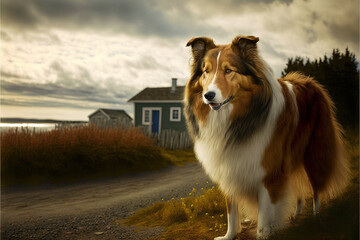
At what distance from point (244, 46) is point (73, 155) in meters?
6.43

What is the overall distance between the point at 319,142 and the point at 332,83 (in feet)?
2.95

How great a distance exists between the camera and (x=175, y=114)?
58.6 feet

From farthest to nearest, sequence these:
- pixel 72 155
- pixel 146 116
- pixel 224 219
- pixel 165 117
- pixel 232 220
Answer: pixel 146 116
pixel 165 117
pixel 72 155
pixel 224 219
pixel 232 220

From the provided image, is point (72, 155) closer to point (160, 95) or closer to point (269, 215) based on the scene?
point (269, 215)

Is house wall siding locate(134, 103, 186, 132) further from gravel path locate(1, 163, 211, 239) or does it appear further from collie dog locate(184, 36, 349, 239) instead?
collie dog locate(184, 36, 349, 239)

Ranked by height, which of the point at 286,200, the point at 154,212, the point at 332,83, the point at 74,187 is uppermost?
the point at 332,83

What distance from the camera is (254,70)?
2.37 meters

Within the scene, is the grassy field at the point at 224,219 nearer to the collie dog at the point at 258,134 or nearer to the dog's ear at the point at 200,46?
the collie dog at the point at 258,134

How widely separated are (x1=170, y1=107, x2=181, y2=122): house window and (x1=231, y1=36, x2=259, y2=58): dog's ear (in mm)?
15146

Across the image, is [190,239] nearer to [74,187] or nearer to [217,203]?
[217,203]

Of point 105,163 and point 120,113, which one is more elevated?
point 120,113

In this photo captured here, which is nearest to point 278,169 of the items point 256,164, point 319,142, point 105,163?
point 256,164

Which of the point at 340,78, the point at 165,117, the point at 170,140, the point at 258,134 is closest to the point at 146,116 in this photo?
the point at 165,117

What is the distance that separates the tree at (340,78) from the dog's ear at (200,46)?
1.31 m
